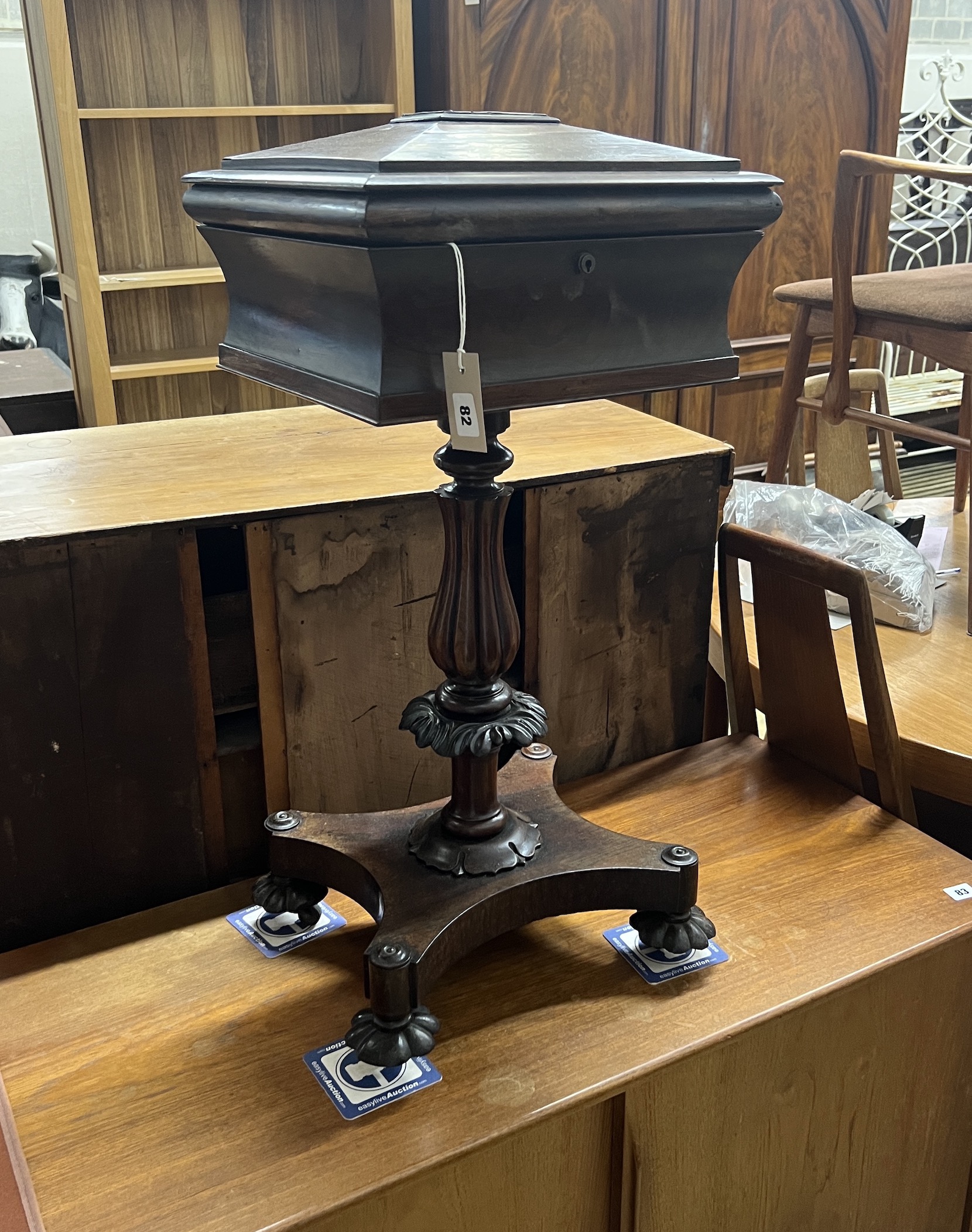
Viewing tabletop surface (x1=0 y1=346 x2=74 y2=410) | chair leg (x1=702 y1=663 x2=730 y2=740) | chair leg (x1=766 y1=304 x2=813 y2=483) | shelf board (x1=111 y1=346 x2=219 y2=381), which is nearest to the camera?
chair leg (x1=702 y1=663 x2=730 y2=740)

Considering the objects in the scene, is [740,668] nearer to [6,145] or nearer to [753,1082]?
[753,1082]

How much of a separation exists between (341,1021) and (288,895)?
15 centimetres

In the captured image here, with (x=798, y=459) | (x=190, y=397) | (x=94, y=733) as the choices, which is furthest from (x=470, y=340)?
(x=190, y=397)

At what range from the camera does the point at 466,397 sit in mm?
869

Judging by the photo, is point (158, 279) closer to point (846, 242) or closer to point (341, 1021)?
point (846, 242)

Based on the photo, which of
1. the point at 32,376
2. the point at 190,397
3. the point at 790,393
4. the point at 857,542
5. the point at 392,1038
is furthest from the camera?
the point at 32,376

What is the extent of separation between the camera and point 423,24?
2.81m

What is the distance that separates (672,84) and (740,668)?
6.58 ft

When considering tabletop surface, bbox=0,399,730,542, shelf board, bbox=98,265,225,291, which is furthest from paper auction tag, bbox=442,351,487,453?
shelf board, bbox=98,265,225,291

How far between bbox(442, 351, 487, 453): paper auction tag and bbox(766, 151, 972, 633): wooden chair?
1.33 meters

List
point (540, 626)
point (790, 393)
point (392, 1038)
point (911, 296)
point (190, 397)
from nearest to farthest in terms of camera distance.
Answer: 1. point (392, 1038)
2. point (540, 626)
3. point (911, 296)
4. point (790, 393)
5. point (190, 397)

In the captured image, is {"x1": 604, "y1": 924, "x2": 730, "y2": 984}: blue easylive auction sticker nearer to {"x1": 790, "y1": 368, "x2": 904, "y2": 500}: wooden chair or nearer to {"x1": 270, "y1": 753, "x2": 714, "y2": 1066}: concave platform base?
{"x1": 270, "y1": 753, "x2": 714, "y2": 1066}: concave platform base

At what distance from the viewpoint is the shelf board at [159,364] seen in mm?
2689

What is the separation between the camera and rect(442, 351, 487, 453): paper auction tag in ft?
2.82
